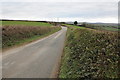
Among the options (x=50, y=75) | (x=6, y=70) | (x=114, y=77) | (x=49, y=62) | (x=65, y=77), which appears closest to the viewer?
(x=114, y=77)

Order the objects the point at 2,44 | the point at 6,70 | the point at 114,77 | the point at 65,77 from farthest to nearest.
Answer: the point at 2,44
the point at 6,70
the point at 65,77
the point at 114,77

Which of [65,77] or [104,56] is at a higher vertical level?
[104,56]

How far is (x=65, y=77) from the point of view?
1142 cm

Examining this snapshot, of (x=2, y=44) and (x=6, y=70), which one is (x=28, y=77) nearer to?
(x=6, y=70)

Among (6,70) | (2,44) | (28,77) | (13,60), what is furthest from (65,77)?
(2,44)

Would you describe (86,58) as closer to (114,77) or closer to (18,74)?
(114,77)

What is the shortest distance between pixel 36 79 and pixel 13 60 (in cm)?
575

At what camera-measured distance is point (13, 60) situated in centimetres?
1669

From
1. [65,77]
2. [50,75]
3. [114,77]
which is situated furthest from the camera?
[50,75]

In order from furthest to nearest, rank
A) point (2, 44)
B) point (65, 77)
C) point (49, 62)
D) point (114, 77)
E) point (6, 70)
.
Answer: point (2, 44)
point (49, 62)
point (6, 70)
point (65, 77)
point (114, 77)

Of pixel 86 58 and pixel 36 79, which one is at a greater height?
pixel 86 58

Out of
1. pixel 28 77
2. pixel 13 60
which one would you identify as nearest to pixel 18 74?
pixel 28 77

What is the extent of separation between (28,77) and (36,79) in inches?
24.4

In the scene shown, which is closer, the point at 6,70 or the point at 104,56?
the point at 104,56
